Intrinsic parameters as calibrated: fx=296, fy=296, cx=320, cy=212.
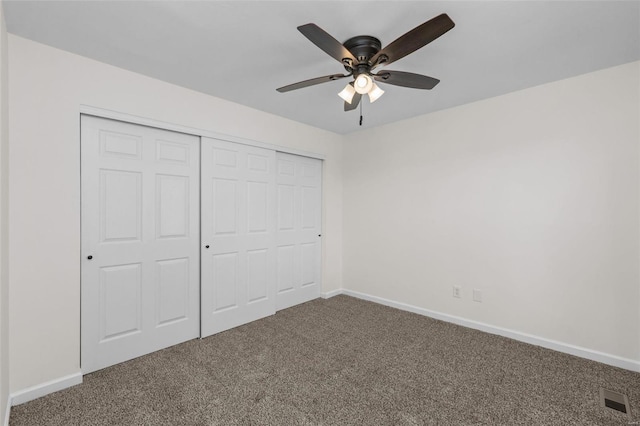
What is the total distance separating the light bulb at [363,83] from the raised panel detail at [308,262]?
8.10 feet

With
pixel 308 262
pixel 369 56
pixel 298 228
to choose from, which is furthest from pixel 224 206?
pixel 369 56

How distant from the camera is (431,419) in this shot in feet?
5.90

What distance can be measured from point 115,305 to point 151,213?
2.64 feet

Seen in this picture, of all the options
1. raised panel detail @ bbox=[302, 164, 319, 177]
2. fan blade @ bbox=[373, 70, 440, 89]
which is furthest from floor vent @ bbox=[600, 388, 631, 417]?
raised panel detail @ bbox=[302, 164, 319, 177]

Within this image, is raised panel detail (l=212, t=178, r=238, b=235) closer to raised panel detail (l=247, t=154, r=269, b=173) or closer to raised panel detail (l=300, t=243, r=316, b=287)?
raised panel detail (l=247, t=154, r=269, b=173)

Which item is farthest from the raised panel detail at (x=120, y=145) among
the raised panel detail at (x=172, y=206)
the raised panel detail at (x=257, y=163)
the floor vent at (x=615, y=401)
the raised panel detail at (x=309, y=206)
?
the floor vent at (x=615, y=401)

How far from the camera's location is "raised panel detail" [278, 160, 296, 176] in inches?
148

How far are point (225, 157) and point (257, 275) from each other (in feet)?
4.53

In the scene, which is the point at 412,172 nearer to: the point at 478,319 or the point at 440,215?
the point at 440,215

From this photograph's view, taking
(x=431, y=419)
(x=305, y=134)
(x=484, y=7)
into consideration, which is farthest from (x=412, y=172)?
(x=431, y=419)

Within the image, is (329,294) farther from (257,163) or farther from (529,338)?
(529,338)

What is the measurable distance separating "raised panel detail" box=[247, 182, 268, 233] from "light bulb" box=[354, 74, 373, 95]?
5.92 feet

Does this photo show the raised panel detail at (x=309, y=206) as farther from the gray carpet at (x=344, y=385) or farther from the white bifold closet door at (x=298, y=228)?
the gray carpet at (x=344, y=385)

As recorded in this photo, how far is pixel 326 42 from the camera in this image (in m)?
1.63
